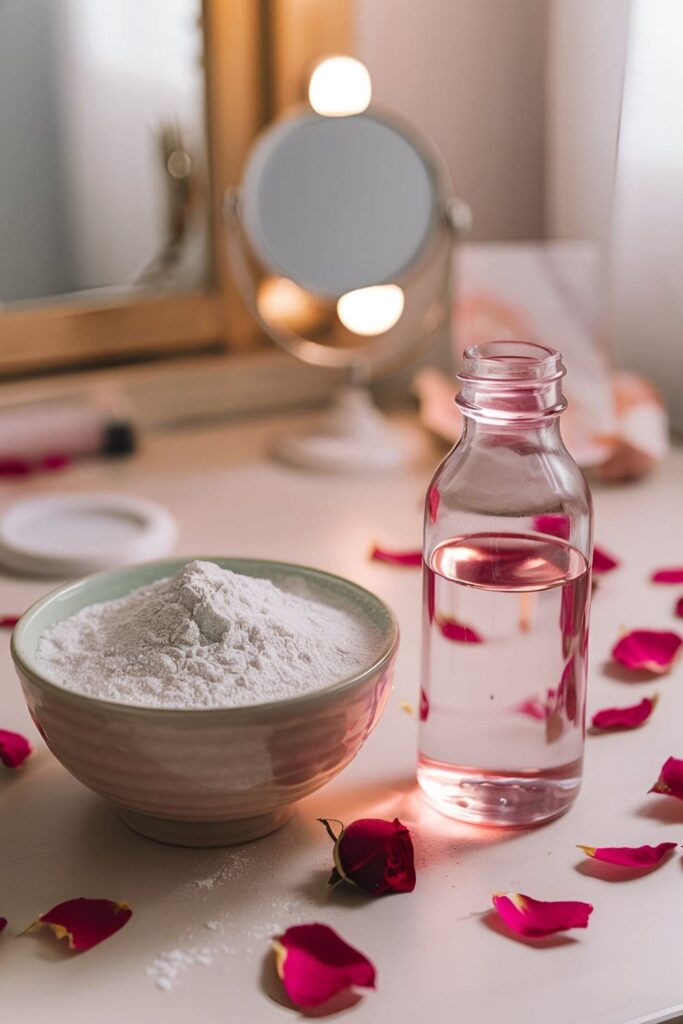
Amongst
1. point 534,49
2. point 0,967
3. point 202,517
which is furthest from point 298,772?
point 534,49

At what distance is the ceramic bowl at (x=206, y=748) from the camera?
481 mm

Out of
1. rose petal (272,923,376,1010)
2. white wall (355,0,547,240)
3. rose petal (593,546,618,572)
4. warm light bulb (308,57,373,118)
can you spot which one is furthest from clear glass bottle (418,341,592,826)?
white wall (355,0,547,240)

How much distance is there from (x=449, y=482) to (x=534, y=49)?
0.86m

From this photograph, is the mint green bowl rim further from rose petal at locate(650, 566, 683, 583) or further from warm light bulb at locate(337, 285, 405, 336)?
warm light bulb at locate(337, 285, 405, 336)

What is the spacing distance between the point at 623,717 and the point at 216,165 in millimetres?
729

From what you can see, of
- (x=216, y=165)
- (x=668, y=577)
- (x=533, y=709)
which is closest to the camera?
(x=533, y=709)

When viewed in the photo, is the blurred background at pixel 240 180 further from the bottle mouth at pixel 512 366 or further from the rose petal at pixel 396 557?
the bottle mouth at pixel 512 366

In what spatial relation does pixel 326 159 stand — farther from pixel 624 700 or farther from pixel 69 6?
pixel 624 700

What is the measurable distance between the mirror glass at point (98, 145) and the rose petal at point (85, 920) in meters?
0.74

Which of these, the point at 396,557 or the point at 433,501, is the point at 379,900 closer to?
the point at 433,501

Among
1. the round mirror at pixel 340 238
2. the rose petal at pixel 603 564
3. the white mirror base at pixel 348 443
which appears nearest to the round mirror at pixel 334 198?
the round mirror at pixel 340 238

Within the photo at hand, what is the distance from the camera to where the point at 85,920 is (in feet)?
1.64

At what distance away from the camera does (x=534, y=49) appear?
128 cm

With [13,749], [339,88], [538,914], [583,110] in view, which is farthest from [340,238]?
[538,914]
